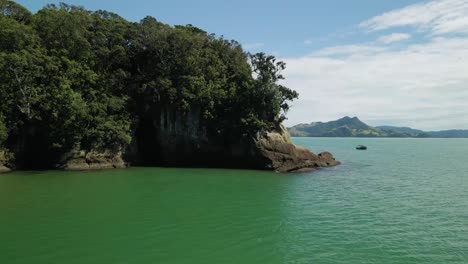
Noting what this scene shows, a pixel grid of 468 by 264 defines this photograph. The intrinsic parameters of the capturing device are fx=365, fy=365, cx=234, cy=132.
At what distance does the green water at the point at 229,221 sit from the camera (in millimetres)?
12742

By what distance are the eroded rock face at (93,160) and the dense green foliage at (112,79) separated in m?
0.85

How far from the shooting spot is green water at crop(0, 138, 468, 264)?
1274 centimetres

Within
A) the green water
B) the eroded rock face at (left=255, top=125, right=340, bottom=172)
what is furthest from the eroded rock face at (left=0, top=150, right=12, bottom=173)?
the eroded rock face at (left=255, top=125, right=340, bottom=172)

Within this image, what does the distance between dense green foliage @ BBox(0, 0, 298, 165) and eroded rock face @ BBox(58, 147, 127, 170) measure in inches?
33.3

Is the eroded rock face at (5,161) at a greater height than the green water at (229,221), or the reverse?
the eroded rock face at (5,161)

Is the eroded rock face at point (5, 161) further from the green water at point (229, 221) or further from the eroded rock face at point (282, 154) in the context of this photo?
the eroded rock face at point (282, 154)

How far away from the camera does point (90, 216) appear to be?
1769 centimetres

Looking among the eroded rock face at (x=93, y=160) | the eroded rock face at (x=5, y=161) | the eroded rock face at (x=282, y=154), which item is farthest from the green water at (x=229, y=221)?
the eroded rock face at (x=282, y=154)

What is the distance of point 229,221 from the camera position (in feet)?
56.0

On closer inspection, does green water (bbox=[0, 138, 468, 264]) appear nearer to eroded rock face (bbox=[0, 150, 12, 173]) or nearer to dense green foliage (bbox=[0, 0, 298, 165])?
eroded rock face (bbox=[0, 150, 12, 173])

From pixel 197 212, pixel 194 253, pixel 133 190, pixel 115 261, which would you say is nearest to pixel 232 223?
pixel 197 212

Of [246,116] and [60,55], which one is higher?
[60,55]

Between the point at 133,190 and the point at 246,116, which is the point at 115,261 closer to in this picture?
the point at 133,190

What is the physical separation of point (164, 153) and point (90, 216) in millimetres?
27021
